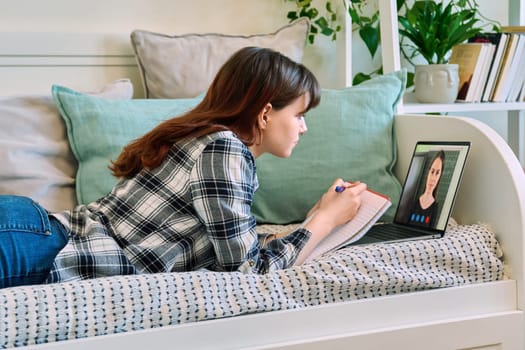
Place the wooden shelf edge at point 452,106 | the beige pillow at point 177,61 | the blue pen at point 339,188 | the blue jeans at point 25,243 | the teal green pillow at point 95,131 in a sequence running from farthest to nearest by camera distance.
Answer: the wooden shelf edge at point 452,106
the beige pillow at point 177,61
the teal green pillow at point 95,131
the blue pen at point 339,188
the blue jeans at point 25,243

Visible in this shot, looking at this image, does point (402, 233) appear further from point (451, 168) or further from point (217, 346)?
point (217, 346)

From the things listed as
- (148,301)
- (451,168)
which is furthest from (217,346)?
(451,168)

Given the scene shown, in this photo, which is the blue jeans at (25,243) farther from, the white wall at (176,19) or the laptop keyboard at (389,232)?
the white wall at (176,19)

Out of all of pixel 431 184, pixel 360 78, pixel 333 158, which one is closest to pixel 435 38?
pixel 360 78

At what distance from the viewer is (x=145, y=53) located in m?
1.75

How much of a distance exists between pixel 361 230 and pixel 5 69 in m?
0.99

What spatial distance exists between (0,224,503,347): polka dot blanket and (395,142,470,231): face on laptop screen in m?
0.08

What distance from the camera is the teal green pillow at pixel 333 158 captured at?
1543 millimetres

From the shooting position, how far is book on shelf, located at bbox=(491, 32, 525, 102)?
1962 millimetres

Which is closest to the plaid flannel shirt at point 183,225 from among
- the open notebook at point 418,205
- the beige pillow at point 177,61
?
the open notebook at point 418,205

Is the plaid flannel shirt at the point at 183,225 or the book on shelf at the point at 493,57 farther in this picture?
the book on shelf at the point at 493,57

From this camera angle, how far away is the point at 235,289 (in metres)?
1.07

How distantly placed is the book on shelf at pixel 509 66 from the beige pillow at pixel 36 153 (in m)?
1.17

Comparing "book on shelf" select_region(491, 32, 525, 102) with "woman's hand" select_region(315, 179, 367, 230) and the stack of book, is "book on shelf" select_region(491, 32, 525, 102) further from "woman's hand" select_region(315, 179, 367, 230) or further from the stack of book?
"woman's hand" select_region(315, 179, 367, 230)
